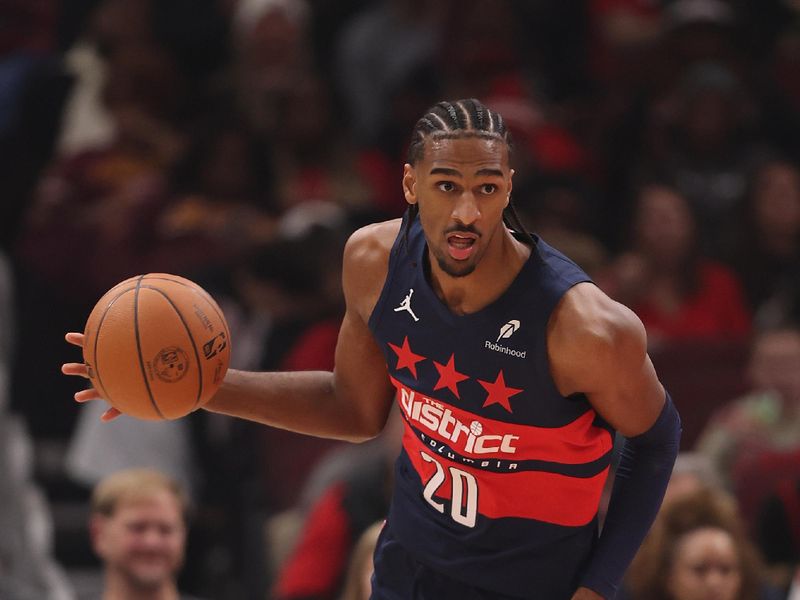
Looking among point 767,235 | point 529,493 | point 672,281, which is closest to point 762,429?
point 672,281

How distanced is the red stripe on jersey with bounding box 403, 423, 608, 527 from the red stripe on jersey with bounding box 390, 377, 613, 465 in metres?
0.04

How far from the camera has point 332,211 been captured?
704 cm

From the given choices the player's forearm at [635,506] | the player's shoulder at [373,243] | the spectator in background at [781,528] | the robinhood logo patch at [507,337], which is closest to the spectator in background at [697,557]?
the spectator in background at [781,528]

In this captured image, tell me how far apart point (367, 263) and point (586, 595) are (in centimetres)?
95

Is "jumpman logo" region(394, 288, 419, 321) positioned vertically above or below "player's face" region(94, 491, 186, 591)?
above

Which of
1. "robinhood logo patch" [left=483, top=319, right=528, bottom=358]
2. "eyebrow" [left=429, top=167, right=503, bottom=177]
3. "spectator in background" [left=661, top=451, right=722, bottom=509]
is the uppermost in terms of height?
"eyebrow" [left=429, top=167, right=503, bottom=177]

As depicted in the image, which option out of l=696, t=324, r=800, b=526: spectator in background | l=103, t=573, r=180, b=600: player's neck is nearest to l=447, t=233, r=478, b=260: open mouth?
l=103, t=573, r=180, b=600: player's neck

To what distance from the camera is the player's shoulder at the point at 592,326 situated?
3232mm

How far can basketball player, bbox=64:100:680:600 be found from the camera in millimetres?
3295

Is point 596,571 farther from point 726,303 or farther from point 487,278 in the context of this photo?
point 726,303

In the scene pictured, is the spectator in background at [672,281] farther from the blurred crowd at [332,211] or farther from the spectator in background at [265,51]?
the spectator in background at [265,51]

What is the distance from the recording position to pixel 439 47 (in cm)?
824

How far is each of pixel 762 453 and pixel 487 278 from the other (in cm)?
305

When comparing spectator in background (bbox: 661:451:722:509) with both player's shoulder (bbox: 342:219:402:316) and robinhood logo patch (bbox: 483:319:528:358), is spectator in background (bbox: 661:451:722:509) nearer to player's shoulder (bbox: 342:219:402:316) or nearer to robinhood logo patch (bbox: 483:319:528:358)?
player's shoulder (bbox: 342:219:402:316)
